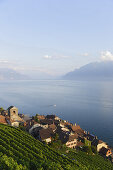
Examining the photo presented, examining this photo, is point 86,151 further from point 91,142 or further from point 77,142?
point 91,142

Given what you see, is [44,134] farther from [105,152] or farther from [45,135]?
[105,152]

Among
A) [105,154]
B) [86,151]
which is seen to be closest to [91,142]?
[105,154]

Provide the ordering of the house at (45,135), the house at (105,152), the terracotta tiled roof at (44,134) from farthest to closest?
the house at (105,152), the terracotta tiled roof at (44,134), the house at (45,135)

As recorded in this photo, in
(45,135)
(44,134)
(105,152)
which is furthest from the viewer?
(105,152)

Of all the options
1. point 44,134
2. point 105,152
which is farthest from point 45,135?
point 105,152

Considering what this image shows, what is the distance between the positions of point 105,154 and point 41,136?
33987 millimetres

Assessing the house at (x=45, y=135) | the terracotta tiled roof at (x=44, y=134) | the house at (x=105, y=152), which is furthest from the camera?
the house at (x=105, y=152)

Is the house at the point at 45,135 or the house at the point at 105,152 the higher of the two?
the house at the point at 45,135

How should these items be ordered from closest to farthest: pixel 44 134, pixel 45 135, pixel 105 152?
1. pixel 45 135
2. pixel 44 134
3. pixel 105 152

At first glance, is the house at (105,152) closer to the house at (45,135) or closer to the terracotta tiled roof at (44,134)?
the house at (45,135)

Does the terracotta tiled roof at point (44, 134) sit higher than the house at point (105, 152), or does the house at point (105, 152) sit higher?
the terracotta tiled roof at point (44, 134)

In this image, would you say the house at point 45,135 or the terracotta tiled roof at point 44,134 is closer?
the house at point 45,135

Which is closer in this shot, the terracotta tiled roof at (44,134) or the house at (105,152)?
the terracotta tiled roof at (44,134)

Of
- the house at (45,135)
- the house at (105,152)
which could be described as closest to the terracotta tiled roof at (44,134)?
the house at (45,135)
